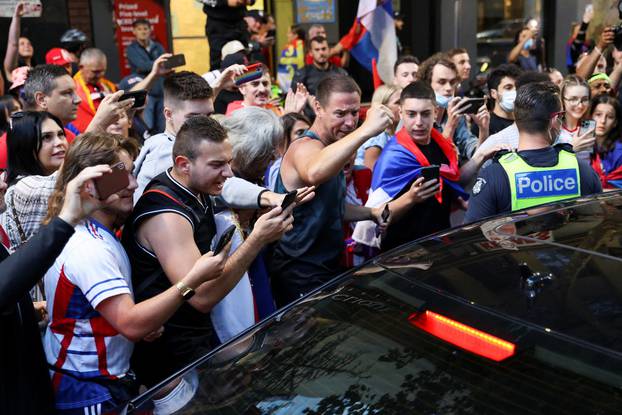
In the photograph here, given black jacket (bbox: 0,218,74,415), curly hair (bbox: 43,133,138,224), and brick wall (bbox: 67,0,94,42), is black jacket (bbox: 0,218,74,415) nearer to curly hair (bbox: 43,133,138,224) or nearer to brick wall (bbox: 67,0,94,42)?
curly hair (bbox: 43,133,138,224)

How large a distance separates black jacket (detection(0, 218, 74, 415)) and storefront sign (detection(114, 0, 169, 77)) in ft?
28.6

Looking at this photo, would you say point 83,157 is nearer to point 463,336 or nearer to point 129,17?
point 463,336

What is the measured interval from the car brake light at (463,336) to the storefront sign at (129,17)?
951 cm

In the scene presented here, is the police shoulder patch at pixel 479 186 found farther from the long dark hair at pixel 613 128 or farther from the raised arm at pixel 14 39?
the raised arm at pixel 14 39

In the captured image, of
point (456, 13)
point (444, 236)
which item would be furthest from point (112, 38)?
point (444, 236)

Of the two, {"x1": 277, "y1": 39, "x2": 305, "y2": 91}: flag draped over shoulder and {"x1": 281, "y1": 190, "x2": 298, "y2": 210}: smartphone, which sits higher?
{"x1": 277, "y1": 39, "x2": 305, "y2": 91}: flag draped over shoulder

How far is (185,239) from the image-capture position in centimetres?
262

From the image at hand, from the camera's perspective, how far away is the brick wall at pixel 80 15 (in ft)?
33.9

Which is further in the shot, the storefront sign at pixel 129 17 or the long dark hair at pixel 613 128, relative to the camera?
the storefront sign at pixel 129 17

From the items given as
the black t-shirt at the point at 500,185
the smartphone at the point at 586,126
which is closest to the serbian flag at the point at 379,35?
the smartphone at the point at 586,126

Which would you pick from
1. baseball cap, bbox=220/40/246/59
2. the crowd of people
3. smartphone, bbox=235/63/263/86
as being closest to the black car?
the crowd of people

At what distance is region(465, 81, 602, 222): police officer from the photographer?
3393 millimetres

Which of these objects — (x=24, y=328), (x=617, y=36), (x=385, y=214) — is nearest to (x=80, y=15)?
(x=617, y=36)

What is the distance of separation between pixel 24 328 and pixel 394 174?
241cm
